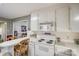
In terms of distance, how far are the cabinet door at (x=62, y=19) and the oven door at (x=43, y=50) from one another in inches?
10.6

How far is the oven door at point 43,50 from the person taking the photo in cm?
157

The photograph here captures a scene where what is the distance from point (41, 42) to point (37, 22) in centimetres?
26

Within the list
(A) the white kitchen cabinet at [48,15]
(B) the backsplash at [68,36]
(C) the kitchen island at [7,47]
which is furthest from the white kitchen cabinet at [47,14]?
(C) the kitchen island at [7,47]

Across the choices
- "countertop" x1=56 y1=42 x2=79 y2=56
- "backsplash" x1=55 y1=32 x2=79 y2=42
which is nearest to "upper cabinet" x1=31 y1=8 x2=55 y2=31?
"backsplash" x1=55 y1=32 x2=79 y2=42

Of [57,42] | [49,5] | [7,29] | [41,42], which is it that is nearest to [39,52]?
[41,42]

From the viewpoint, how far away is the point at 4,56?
1574 millimetres

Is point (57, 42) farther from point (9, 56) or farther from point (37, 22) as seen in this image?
point (9, 56)

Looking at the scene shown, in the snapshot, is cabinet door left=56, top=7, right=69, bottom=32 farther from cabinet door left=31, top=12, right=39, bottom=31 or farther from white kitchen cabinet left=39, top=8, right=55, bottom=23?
cabinet door left=31, top=12, right=39, bottom=31

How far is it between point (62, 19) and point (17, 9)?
587mm

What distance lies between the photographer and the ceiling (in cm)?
158

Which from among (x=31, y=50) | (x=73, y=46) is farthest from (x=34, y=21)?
(x=73, y=46)

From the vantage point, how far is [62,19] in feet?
5.17

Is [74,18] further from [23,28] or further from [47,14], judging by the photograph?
[23,28]

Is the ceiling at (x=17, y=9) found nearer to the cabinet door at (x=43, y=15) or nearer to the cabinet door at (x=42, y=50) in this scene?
the cabinet door at (x=43, y=15)
